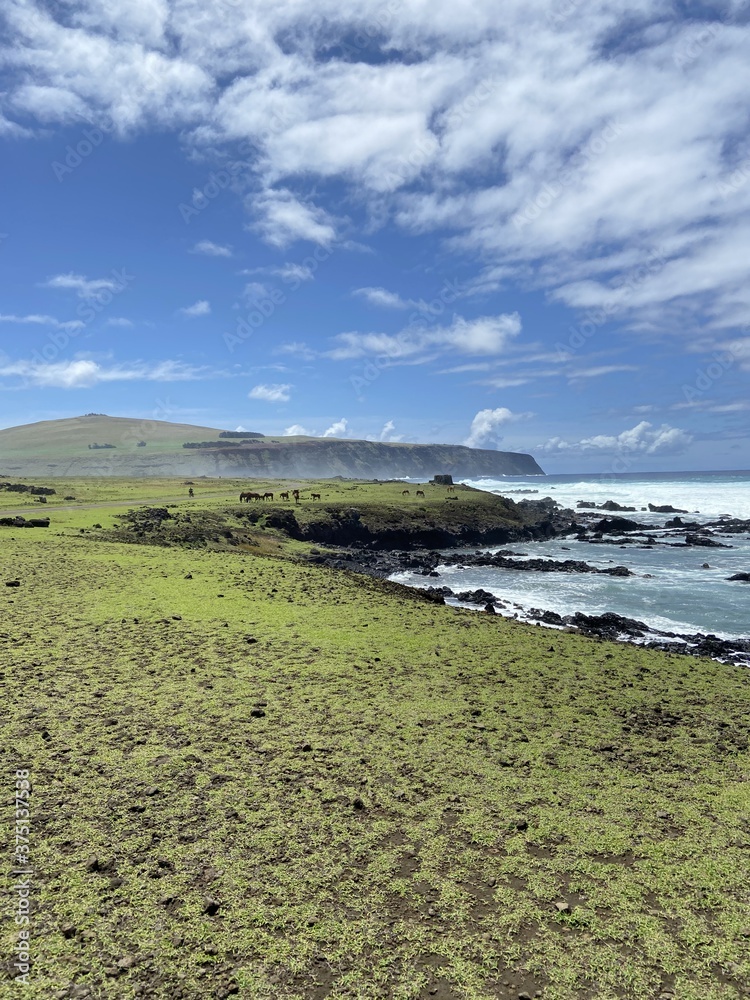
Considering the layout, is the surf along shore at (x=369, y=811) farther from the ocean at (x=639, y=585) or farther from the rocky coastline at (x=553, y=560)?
the ocean at (x=639, y=585)

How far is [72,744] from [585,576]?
36.8m

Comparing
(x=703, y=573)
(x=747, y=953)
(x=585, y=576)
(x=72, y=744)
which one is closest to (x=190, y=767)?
(x=72, y=744)

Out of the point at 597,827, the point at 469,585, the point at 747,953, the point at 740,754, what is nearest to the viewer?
the point at 747,953

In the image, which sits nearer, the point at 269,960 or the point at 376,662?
the point at 269,960

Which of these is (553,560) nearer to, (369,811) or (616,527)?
(616,527)

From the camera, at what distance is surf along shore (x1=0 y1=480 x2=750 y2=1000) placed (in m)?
4.68

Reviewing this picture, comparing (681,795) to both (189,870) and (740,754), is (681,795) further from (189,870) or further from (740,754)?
(189,870)

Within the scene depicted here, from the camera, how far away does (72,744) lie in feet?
25.6

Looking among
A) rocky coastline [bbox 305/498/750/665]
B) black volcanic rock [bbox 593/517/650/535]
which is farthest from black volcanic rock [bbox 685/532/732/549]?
black volcanic rock [bbox 593/517/650/535]

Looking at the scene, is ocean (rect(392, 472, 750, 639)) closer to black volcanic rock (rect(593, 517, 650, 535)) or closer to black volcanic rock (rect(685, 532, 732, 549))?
black volcanic rock (rect(685, 532, 732, 549))

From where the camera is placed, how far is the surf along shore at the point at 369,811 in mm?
4676

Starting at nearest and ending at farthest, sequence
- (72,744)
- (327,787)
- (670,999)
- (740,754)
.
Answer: (670,999)
(327,787)
(72,744)
(740,754)

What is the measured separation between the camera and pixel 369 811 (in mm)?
6707

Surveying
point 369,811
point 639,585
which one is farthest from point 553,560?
point 369,811
